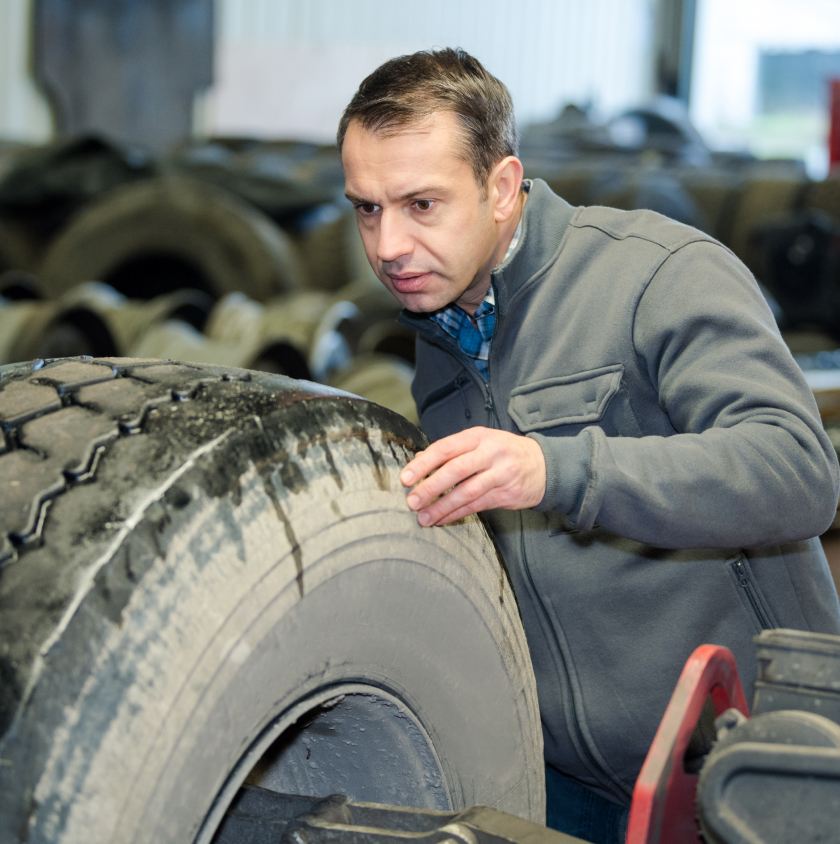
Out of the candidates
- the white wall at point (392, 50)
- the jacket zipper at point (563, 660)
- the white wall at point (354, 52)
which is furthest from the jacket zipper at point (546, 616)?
the white wall at point (392, 50)

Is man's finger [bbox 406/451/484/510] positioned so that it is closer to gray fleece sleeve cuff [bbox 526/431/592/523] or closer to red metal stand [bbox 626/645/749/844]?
gray fleece sleeve cuff [bbox 526/431/592/523]

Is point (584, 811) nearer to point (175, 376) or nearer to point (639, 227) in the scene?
point (639, 227)

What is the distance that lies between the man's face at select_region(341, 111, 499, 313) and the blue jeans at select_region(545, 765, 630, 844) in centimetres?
64

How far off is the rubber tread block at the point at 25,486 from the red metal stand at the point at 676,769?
0.39 metres

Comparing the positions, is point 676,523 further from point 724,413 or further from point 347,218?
Answer: point 347,218

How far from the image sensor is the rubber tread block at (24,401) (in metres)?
0.66

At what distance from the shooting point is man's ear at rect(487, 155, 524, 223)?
1.01 m

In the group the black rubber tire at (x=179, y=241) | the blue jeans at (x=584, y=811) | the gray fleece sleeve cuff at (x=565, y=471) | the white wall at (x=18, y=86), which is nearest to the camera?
the gray fleece sleeve cuff at (x=565, y=471)

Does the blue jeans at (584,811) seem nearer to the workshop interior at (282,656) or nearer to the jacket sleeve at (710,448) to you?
the workshop interior at (282,656)

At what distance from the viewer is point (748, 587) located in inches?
39.2

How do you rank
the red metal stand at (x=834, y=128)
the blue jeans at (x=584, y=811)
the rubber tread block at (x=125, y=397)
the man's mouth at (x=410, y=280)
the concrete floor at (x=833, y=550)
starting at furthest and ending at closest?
the red metal stand at (x=834, y=128) → the concrete floor at (x=833, y=550) → the blue jeans at (x=584, y=811) → the man's mouth at (x=410, y=280) → the rubber tread block at (x=125, y=397)

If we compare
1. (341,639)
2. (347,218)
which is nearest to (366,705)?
(341,639)

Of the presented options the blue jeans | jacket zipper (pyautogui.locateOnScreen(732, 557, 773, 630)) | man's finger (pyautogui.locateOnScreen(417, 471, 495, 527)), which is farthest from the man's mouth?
the blue jeans

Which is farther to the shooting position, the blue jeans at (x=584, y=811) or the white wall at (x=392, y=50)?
the white wall at (x=392, y=50)
